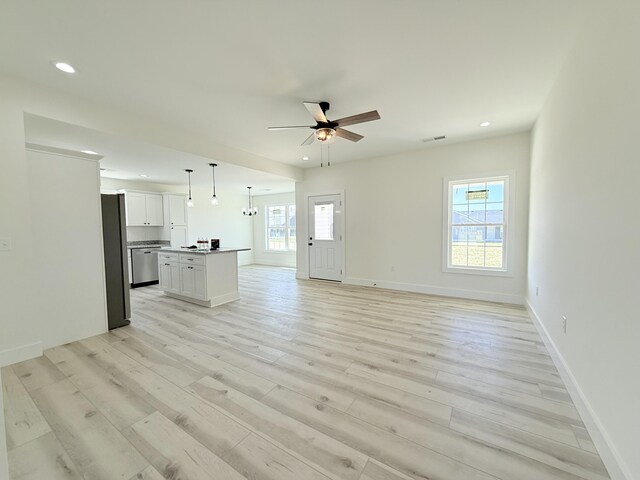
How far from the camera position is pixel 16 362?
2.61 m

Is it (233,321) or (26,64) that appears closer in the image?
(26,64)

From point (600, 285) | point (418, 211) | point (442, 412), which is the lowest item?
point (442, 412)

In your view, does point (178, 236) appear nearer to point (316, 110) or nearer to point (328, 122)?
point (328, 122)

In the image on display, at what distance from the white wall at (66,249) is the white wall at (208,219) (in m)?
3.84

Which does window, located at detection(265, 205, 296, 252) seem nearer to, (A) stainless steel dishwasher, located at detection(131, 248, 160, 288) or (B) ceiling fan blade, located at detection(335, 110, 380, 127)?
(A) stainless steel dishwasher, located at detection(131, 248, 160, 288)

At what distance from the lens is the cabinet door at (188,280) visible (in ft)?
14.7

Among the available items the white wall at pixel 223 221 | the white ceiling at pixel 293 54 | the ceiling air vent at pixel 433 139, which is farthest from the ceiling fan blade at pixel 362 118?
the white wall at pixel 223 221

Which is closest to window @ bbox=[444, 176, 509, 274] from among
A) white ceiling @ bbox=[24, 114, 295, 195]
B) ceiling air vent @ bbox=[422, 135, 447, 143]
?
ceiling air vent @ bbox=[422, 135, 447, 143]

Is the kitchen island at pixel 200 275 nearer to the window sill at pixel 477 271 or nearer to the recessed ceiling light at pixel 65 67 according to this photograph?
the recessed ceiling light at pixel 65 67

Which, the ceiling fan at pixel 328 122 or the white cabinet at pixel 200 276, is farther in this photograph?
the white cabinet at pixel 200 276

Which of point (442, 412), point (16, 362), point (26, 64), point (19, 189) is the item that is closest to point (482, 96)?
point (442, 412)

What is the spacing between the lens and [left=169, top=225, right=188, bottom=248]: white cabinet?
7014 millimetres

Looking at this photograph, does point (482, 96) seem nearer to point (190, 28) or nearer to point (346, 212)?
point (190, 28)

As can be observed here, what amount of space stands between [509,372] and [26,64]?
202 inches
